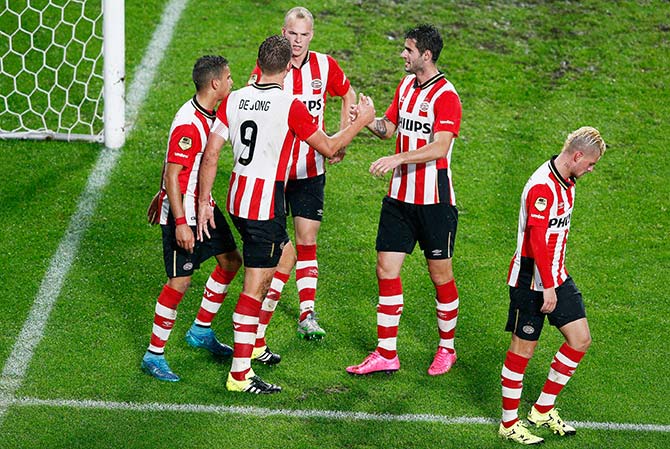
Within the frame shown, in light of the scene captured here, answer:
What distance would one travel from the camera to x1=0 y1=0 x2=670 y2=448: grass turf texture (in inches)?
271

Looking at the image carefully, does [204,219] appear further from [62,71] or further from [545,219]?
[62,71]

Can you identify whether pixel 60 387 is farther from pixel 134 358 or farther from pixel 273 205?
pixel 273 205

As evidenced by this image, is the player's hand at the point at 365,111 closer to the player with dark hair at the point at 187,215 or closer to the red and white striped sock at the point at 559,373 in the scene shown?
the player with dark hair at the point at 187,215

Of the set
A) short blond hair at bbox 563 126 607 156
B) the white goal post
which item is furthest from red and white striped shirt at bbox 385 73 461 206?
the white goal post

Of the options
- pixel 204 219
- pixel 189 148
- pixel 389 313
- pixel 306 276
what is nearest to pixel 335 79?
pixel 306 276

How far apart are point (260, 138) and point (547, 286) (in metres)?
1.92

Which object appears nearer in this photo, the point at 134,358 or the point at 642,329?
the point at 134,358

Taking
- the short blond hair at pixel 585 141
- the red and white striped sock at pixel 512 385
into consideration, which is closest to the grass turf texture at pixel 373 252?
the red and white striped sock at pixel 512 385

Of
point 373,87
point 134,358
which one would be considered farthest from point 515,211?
point 134,358

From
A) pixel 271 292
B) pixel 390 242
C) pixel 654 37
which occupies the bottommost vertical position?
pixel 271 292

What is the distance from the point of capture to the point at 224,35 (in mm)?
11977

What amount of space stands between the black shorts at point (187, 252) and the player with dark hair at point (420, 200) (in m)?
1.05

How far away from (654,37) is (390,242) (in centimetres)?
637

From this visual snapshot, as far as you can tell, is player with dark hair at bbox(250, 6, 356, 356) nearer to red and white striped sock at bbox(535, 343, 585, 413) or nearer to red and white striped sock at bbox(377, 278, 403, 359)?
red and white striped sock at bbox(377, 278, 403, 359)
